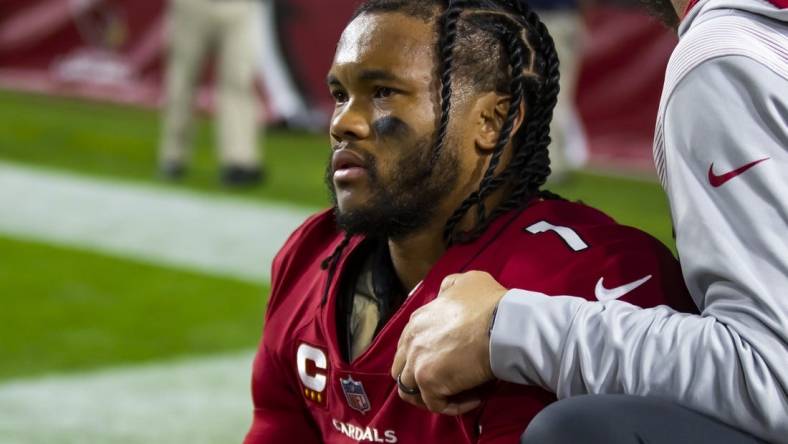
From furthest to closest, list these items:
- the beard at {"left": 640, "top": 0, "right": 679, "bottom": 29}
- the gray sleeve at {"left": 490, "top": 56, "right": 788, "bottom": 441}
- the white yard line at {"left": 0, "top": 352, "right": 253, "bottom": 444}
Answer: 1. the white yard line at {"left": 0, "top": 352, "right": 253, "bottom": 444}
2. the beard at {"left": 640, "top": 0, "right": 679, "bottom": 29}
3. the gray sleeve at {"left": 490, "top": 56, "right": 788, "bottom": 441}

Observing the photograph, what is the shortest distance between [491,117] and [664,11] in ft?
1.08

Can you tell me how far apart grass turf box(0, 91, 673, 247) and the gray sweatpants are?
5.12m

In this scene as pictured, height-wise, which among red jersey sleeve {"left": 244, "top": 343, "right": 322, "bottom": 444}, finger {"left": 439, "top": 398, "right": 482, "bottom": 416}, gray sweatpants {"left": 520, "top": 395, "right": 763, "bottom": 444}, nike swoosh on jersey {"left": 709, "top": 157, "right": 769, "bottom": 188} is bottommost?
red jersey sleeve {"left": 244, "top": 343, "right": 322, "bottom": 444}

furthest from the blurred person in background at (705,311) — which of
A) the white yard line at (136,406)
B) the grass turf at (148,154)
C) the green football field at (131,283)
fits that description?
the grass turf at (148,154)

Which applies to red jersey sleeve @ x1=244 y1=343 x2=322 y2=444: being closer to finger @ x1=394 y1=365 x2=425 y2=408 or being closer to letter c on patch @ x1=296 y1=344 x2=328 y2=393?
letter c on patch @ x1=296 y1=344 x2=328 y2=393

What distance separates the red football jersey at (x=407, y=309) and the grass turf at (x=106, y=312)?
232 centimetres

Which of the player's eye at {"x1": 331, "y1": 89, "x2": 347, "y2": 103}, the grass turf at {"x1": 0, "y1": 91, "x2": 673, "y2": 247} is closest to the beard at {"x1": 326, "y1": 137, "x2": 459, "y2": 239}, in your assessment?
the player's eye at {"x1": 331, "y1": 89, "x2": 347, "y2": 103}

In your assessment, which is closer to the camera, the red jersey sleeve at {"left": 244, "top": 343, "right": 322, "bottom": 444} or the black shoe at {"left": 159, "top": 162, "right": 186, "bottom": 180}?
the red jersey sleeve at {"left": 244, "top": 343, "right": 322, "bottom": 444}

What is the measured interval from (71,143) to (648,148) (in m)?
3.93

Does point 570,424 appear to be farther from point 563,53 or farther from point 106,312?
point 563,53

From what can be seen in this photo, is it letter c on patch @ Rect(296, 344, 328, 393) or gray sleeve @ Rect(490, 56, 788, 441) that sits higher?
gray sleeve @ Rect(490, 56, 788, 441)

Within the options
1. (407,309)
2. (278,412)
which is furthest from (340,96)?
(278,412)

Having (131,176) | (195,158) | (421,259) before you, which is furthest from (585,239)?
(195,158)

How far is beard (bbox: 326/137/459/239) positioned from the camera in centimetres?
213
